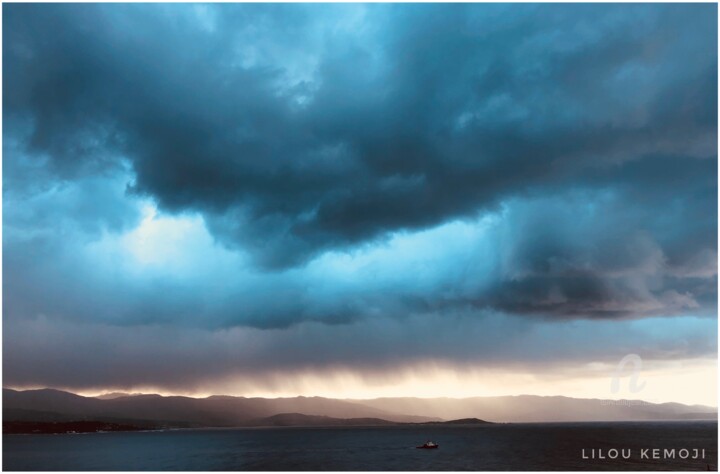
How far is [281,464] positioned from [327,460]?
1699cm

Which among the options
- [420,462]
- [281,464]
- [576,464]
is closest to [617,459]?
[576,464]

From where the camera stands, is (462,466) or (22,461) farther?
(22,461)

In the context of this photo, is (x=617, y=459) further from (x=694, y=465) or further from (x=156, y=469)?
(x=156, y=469)

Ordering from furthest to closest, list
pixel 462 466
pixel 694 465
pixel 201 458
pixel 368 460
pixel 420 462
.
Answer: pixel 201 458
pixel 368 460
pixel 420 462
pixel 462 466
pixel 694 465

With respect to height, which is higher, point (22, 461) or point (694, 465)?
point (694, 465)

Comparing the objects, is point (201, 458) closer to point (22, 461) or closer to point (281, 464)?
point (281, 464)

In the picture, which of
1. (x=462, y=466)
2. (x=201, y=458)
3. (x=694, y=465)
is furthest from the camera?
(x=201, y=458)

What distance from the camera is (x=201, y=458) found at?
16962cm

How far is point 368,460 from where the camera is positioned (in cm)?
15312

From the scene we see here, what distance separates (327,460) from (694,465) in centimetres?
9473

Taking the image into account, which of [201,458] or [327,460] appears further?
[201,458]

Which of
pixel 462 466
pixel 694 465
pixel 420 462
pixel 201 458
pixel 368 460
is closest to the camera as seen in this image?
pixel 694 465

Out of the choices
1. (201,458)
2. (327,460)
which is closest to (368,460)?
(327,460)

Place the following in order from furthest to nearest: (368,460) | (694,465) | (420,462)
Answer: (368,460) < (420,462) < (694,465)
